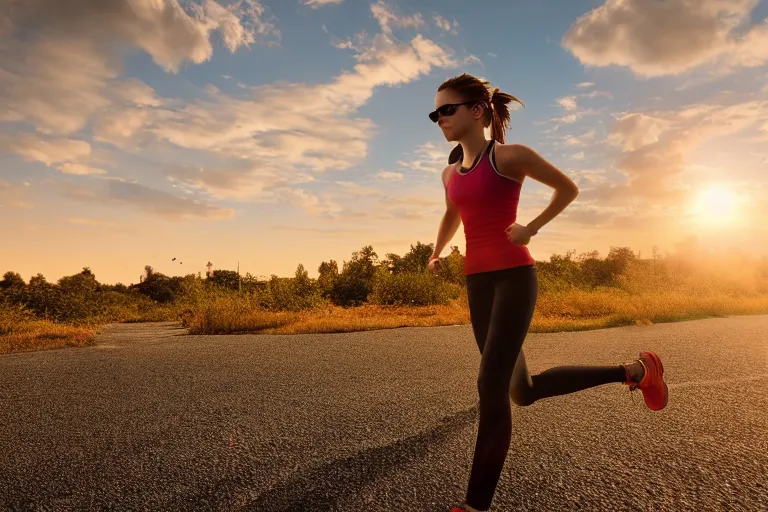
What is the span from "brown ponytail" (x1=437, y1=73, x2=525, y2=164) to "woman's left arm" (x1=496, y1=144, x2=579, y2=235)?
33 cm

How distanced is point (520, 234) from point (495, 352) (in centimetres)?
53

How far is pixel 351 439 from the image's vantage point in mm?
3814

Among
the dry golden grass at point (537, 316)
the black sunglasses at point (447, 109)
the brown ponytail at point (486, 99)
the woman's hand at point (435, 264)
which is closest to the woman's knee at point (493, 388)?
the woman's hand at point (435, 264)

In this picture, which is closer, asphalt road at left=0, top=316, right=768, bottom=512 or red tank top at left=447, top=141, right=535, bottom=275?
red tank top at left=447, top=141, right=535, bottom=275

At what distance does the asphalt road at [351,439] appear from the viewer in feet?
9.38

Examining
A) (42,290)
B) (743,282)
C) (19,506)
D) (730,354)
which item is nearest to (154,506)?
(19,506)

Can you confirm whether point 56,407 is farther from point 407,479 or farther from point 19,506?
point 407,479

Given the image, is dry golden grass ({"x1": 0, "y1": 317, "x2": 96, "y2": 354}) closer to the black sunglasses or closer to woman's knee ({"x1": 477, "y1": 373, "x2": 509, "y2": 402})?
the black sunglasses

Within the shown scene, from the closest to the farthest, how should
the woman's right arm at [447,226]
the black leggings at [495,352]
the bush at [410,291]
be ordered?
the black leggings at [495,352] < the woman's right arm at [447,226] < the bush at [410,291]

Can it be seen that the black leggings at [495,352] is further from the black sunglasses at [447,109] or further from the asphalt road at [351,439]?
the black sunglasses at [447,109]

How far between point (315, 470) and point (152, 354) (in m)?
6.34

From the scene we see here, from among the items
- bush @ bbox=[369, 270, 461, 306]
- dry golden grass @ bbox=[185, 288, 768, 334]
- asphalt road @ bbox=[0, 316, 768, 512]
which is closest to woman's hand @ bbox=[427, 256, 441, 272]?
asphalt road @ bbox=[0, 316, 768, 512]

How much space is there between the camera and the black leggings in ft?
7.63

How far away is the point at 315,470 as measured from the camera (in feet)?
10.4
